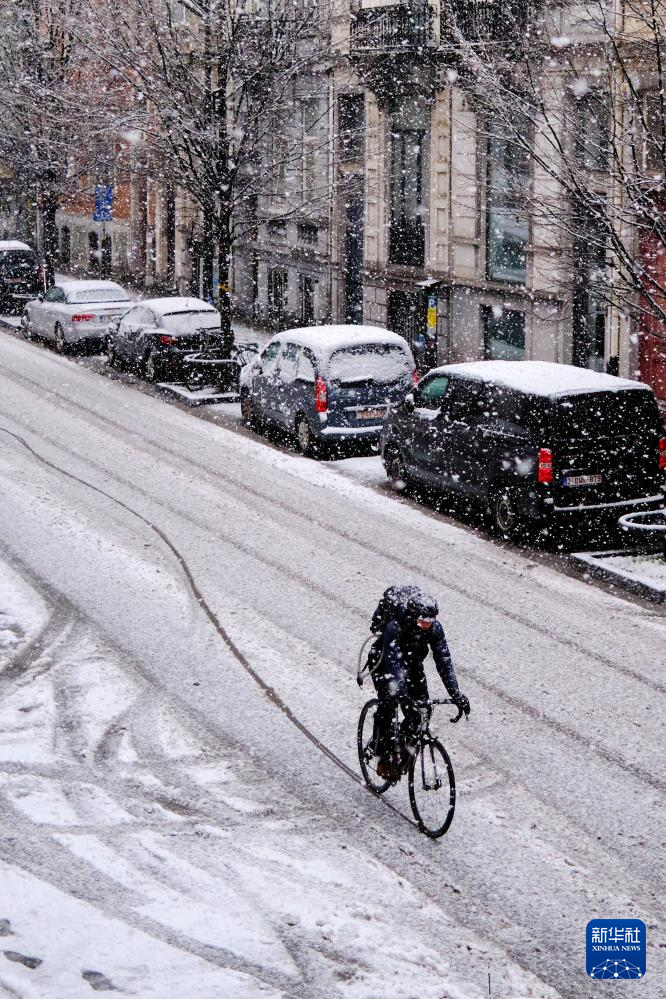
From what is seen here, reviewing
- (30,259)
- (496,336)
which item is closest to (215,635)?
(496,336)

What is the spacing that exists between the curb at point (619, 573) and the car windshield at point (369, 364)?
17.5 ft

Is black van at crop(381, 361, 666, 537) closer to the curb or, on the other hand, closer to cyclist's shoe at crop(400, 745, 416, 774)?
the curb

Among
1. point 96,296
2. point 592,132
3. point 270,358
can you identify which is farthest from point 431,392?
point 96,296

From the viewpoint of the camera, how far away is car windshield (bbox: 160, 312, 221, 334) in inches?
1028

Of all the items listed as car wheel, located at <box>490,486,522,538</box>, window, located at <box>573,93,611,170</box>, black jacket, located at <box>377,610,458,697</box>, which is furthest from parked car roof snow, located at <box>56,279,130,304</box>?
black jacket, located at <box>377,610,458,697</box>

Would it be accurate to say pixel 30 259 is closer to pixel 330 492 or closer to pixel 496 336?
pixel 496 336

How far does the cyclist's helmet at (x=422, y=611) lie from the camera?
8.27 metres

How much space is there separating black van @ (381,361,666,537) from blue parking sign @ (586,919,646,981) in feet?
25.8

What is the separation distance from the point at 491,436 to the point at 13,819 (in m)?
8.46

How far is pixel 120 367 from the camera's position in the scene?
2780 cm

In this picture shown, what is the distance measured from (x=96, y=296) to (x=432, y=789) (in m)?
23.9

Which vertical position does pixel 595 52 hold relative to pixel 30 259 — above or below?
above

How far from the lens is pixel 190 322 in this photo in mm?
26312

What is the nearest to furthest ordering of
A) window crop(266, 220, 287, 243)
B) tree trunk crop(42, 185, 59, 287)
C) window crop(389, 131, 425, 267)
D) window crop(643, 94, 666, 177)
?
window crop(643, 94, 666, 177) < window crop(389, 131, 425, 267) < window crop(266, 220, 287, 243) < tree trunk crop(42, 185, 59, 287)
